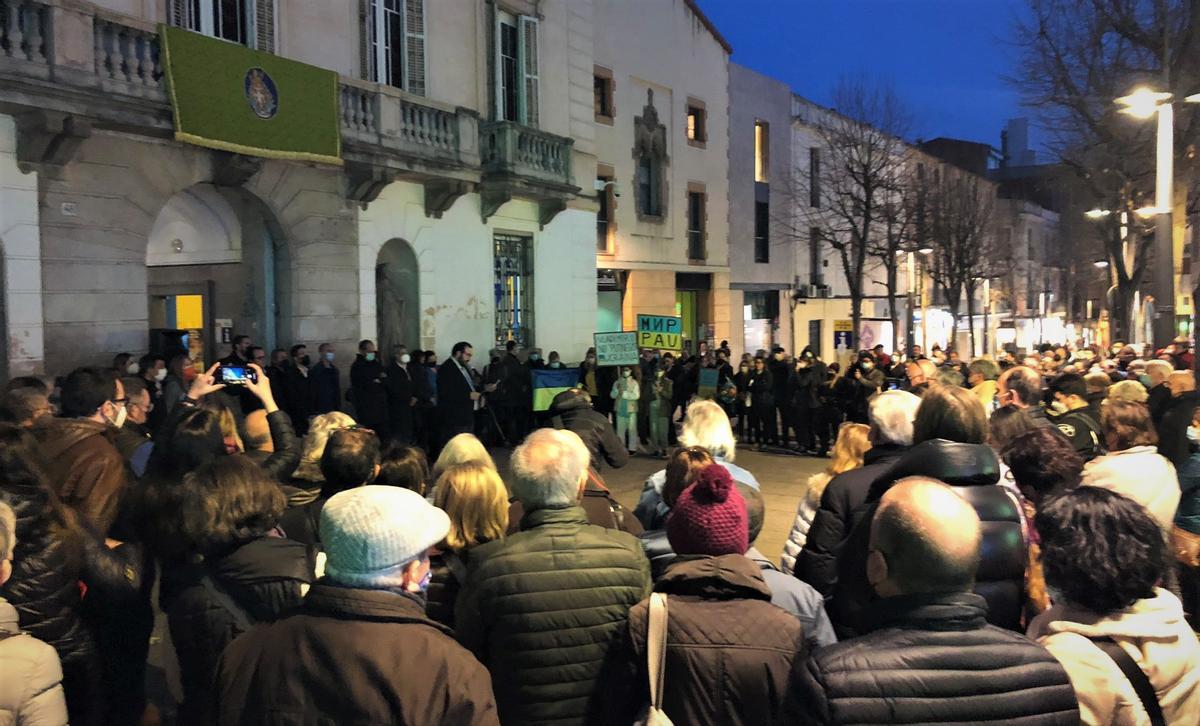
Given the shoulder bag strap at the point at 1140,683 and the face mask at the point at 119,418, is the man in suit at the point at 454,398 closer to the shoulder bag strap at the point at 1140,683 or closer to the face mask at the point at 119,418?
the face mask at the point at 119,418

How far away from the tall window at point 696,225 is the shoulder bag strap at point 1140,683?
28339mm

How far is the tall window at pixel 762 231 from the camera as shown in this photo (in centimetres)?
3441

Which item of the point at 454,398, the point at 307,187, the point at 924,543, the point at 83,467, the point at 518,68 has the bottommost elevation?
the point at 454,398

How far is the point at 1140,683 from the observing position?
2.47 metres

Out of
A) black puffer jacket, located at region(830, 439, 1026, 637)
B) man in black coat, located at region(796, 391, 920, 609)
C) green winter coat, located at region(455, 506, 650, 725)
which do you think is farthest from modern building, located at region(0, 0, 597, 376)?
black puffer jacket, located at region(830, 439, 1026, 637)

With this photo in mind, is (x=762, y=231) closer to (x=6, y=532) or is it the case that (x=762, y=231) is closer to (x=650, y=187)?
(x=650, y=187)

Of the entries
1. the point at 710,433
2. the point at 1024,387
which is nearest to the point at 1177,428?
the point at 1024,387

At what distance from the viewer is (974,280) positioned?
42.5 m

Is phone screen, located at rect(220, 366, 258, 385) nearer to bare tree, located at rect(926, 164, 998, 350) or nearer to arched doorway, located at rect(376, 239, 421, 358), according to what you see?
arched doorway, located at rect(376, 239, 421, 358)

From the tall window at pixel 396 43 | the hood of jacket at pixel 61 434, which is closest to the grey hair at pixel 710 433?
the hood of jacket at pixel 61 434

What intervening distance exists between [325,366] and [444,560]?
37.9 ft

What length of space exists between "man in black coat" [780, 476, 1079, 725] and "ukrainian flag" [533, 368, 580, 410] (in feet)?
47.4

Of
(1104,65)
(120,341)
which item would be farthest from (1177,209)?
(120,341)

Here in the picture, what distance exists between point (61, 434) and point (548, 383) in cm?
1248
